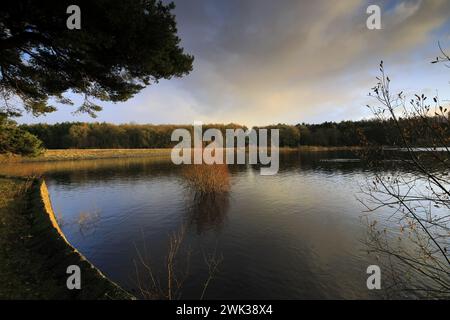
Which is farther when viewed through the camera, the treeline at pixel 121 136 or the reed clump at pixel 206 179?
the treeline at pixel 121 136

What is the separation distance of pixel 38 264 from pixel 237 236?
9.36m

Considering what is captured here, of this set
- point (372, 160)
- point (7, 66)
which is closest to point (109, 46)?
point (7, 66)

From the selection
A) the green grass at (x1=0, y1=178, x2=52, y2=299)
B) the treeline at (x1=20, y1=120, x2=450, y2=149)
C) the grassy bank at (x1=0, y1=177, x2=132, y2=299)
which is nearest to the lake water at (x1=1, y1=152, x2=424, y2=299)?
the grassy bank at (x1=0, y1=177, x2=132, y2=299)

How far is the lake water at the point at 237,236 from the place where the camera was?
10078 millimetres

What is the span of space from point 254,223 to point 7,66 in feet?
49.8

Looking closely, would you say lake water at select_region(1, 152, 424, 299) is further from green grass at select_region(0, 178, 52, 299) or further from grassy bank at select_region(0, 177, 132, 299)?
green grass at select_region(0, 178, 52, 299)

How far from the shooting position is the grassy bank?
6793mm

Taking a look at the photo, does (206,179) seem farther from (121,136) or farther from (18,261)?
(121,136)

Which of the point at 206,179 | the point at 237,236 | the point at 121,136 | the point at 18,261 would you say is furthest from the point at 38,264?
the point at 121,136

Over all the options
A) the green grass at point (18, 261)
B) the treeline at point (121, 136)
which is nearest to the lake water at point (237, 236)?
the green grass at point (18, 261)

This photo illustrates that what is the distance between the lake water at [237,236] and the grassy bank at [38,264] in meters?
2.31

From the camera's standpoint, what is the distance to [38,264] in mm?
8305

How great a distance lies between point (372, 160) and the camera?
5527 millimetres

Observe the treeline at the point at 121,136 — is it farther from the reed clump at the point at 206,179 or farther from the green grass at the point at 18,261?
the green grass at the point at 18,261
